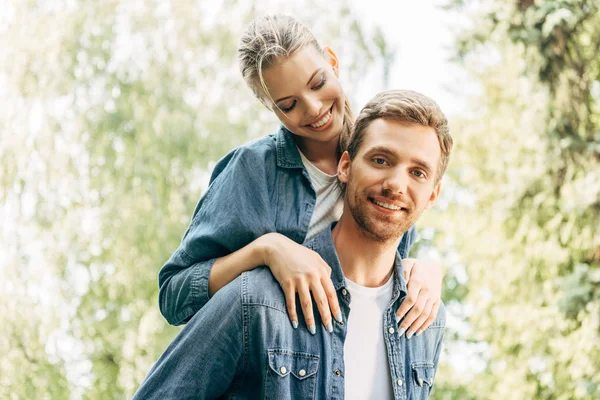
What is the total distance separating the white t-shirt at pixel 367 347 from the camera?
2.01 m

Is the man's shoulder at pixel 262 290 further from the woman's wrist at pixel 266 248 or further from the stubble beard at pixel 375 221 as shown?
the stubble beard at pixel 375 221

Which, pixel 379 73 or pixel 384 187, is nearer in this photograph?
pixel 384 187

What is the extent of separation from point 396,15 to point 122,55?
12.5 feet

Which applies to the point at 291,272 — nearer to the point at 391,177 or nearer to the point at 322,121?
the point at 391,177

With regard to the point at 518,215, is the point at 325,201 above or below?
below

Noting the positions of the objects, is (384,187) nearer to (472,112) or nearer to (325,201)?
(325,201)

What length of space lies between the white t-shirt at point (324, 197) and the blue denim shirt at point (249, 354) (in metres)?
0.33

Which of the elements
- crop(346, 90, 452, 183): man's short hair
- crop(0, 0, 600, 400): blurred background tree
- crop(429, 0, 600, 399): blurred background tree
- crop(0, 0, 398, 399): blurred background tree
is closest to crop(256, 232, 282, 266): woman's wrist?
crop(346, 90, 452, 183): man's short hair

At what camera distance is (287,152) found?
224cm

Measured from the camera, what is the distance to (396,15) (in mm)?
11266

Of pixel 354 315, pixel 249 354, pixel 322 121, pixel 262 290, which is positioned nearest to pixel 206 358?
pixel 249 354

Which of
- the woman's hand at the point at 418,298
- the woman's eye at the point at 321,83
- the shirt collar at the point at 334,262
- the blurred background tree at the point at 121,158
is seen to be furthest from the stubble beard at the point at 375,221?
the blurred background tree at the point at 121,158

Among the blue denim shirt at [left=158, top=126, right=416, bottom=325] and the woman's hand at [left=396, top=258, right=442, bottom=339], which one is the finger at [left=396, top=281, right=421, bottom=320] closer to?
the woman's hand at [left=396, top=258, right=442, bottom=339]

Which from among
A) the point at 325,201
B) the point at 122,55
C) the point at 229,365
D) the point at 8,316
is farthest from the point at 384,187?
the point at 122,55
